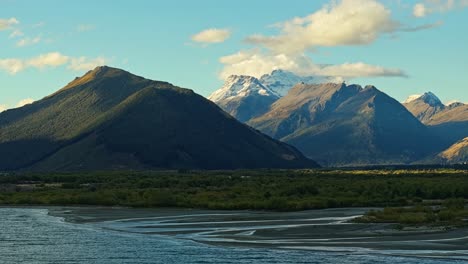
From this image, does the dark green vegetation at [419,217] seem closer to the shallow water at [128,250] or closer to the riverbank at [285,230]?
the riverbank at [285,230]

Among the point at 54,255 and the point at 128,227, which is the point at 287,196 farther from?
the point at 54,255

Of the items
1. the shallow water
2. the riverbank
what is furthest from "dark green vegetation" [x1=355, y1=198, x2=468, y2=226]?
the shallow water

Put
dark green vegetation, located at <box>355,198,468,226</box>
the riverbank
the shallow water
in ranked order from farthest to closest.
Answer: dark green vegetation, located at <box>355,198,468,226</box>, the riverbank, the shallow water

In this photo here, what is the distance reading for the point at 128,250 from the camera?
49438 mm

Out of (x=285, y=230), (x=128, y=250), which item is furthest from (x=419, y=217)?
(x=128, y=250)

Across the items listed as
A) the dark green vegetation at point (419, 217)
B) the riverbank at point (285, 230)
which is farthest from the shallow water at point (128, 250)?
the dark green vegetation at point (419, 217)

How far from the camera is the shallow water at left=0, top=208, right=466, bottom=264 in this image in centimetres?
4466

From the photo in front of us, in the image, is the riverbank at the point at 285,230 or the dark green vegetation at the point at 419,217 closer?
the riverbank at the point at 285,230

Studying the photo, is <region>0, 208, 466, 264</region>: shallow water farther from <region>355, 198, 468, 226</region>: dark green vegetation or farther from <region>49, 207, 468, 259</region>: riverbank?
<region>355, 198, 468, 226</region>: dark green vegetation

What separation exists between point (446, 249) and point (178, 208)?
47.6 meters

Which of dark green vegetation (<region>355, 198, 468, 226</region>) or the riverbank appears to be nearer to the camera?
the riverbank

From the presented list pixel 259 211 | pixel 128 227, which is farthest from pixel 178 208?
pixel 128 227

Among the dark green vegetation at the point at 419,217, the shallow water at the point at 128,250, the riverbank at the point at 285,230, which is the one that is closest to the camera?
the shallow water at the point at 128,250

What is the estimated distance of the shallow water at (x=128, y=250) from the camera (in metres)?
44.7
